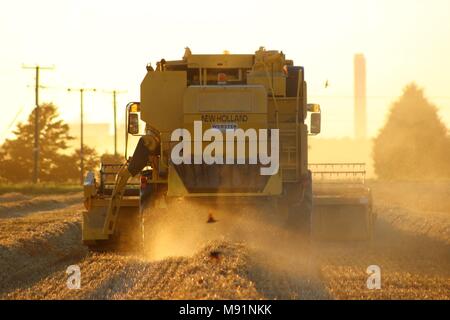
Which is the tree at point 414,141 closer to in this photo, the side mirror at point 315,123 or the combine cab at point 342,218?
the combine cab at point 342,218

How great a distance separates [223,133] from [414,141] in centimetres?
7327

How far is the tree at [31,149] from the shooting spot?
94.9 meters

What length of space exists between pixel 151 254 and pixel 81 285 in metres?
3.67

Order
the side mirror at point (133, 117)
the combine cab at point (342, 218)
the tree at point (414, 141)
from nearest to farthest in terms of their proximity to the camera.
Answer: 1. the side mirror at point (133, 117)
2. the combine cab at point (342, 218)
3. the tree at point (414, 141)

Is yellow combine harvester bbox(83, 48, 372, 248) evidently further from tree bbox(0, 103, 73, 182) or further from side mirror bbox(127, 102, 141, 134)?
tree bbox(0, 103, 73, 182)

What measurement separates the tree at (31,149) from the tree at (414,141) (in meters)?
30.9

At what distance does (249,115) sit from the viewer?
19.5 meters

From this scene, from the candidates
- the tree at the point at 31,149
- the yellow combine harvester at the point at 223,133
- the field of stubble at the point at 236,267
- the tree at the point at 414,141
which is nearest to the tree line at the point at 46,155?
the tree at the point at 31,149

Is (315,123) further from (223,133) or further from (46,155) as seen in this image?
(46,155)

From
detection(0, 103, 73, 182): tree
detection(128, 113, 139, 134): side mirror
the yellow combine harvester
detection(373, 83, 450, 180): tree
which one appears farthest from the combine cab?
detection(0, 103, 73, 182): tree

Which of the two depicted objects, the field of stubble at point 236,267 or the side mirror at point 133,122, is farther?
the side mirror at point 133,122
